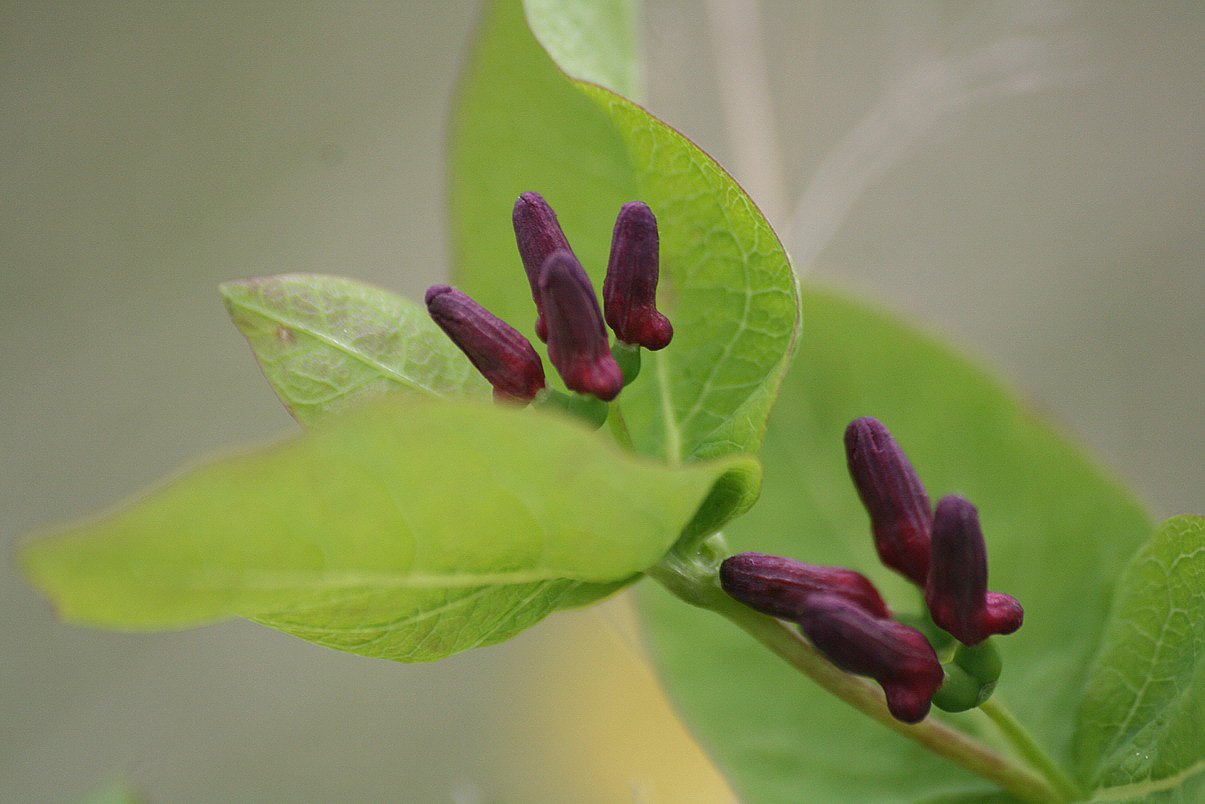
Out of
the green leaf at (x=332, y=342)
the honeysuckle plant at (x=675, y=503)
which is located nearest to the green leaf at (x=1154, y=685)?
the honeysuckle plant at (x=675, y=503)

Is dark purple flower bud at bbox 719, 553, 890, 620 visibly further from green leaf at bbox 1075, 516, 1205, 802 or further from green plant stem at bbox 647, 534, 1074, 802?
green leaf at bbox 1075, 516, 1205, 802

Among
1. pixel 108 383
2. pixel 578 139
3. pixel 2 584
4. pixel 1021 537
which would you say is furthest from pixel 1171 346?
pixel 2 584

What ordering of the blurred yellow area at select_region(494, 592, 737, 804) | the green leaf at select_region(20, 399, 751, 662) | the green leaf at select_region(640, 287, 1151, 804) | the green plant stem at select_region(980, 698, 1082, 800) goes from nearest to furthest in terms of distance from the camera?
1. the green leaf at select_region(20, 399, 751, 662)
2. the green plant stem at select_region(980, 698, 1082, 800)
3. the green leaf at select_region(640, 287, 1151, 804)
4. the blurred yellow area at select_region(494, 592, 737, 804)

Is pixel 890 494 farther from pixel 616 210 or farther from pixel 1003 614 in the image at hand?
pixel 616 210

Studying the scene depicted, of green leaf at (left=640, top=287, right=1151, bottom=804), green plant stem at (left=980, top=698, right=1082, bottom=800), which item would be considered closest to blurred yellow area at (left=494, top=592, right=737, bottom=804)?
green leaf at (left=640, top=287, right=1151, bottom=804)

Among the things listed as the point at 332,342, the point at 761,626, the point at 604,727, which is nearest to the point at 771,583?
the point at 761,626

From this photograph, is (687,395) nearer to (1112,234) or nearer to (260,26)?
(1112,234)

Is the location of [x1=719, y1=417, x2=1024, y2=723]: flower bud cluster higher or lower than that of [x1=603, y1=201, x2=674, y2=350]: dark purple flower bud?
lower
